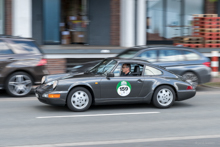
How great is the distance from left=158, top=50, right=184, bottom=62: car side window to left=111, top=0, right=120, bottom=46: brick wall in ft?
Result: 24.2

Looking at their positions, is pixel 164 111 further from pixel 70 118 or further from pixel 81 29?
pixel 81 29

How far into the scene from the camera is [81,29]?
20.1 meters

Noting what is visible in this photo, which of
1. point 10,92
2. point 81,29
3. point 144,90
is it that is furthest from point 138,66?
point 81,29

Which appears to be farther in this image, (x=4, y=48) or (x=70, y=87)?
(x=4, y=48)

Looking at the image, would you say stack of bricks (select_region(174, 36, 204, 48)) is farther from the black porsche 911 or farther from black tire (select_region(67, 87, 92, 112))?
black tire (select_region(67, 87, 92, 112))

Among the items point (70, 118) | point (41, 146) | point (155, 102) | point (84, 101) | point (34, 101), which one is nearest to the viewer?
point (41, 146)

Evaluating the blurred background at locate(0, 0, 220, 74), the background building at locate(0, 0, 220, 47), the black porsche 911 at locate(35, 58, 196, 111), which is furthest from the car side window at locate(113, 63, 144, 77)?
the background building at locate(0, 0, 220, 47)

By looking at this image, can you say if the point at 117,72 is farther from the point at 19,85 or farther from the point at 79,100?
the point at 19,85

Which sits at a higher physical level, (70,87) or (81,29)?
(81,29)

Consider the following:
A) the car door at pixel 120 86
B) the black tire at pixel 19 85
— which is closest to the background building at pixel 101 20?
the black tire at pixel 19 85

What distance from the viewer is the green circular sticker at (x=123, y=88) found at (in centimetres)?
897

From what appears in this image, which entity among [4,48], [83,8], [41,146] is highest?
[83,8]

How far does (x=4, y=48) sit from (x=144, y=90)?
438cm

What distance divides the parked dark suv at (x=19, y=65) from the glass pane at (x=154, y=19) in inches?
416
